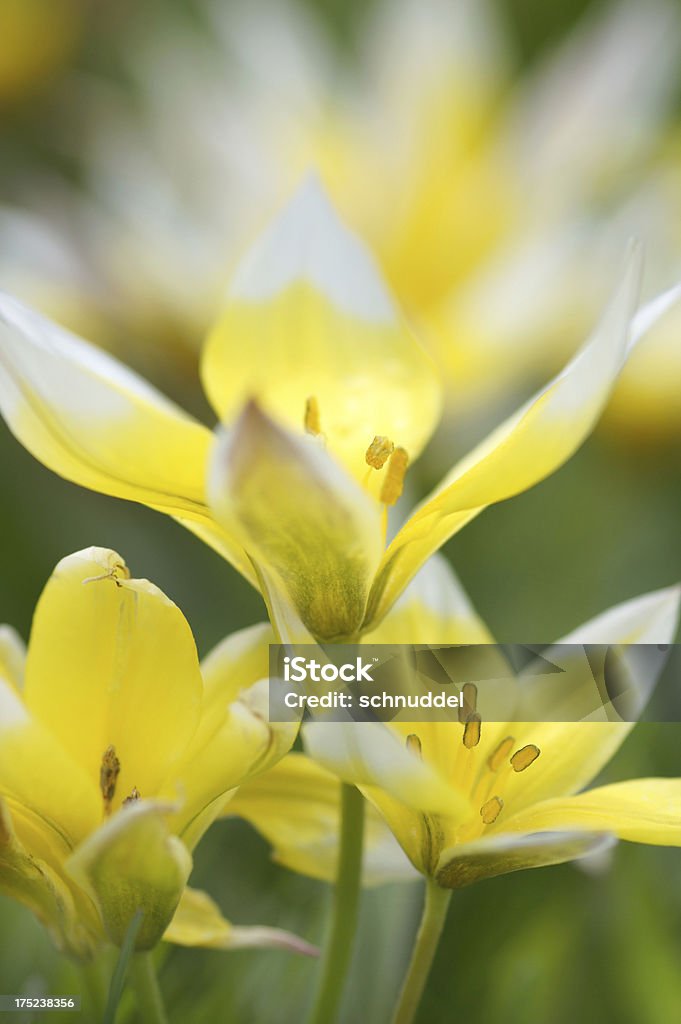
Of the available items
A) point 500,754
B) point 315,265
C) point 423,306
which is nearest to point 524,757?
point 500,754

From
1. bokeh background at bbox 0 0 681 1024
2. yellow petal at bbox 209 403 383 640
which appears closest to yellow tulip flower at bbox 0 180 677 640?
yellow petal at bbox 209 403 383 640

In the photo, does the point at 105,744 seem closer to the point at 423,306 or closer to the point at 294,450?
the point at 294,450

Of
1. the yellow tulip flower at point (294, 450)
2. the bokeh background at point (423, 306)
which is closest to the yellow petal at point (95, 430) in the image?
the yellow tulip flower at point (294, 450)

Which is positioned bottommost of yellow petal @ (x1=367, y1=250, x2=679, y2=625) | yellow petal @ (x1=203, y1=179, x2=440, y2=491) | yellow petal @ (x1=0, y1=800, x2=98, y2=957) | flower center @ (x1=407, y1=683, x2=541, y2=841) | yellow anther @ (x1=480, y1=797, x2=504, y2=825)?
yellow petal @ (x1=0, y1=800, x2=98, y2=957)

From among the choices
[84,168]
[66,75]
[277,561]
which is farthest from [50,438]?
[66,75]

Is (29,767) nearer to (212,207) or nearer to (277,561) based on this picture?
(277,561)

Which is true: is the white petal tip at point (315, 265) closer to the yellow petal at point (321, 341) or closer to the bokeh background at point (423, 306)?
the yellow petal at point (321, 341)

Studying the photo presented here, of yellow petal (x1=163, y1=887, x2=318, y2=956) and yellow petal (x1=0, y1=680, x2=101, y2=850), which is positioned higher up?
yellow petal (x1=0, y1=680, x2=101, y2=850)

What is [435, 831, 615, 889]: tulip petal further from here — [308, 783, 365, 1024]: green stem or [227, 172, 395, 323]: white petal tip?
[227, 172, 395, 323]: white petal tip
